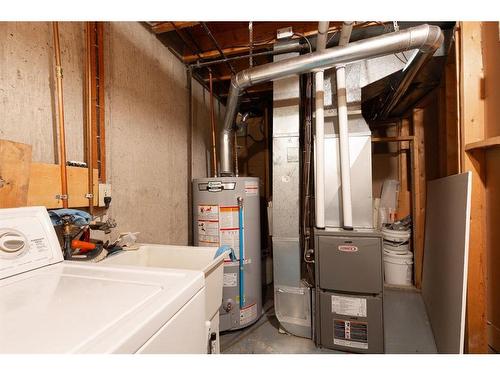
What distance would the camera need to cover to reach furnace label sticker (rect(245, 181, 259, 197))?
1.94 metres

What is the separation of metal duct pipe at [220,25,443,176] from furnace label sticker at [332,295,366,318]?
67.9 inches

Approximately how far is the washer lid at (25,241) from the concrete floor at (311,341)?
145 cm

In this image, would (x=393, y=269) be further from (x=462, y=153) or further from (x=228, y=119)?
(x=228, y=119)

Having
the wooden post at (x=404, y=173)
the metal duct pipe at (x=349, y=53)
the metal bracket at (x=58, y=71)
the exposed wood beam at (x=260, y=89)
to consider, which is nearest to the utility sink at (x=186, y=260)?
the metal bracket at (x=58, y=71)

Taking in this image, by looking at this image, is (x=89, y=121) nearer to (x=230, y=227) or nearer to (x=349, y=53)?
(x=230, y=227)

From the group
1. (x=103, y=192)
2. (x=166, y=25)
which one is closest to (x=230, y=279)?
(x=103, y=192)

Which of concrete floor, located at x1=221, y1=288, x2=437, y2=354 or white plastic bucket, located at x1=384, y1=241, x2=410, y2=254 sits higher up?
white plastic bucket, located at x1=384, y1=241, x2=410, y2=254

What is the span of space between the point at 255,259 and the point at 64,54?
1871 mm

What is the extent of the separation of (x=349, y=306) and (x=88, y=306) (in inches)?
66.2

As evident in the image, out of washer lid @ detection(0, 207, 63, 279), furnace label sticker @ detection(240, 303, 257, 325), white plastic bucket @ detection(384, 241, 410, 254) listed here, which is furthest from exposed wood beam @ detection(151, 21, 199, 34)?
white plastic bucket @ detection(384, 241, 410, 254)

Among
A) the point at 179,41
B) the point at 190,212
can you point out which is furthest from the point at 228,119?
the point at 190,212

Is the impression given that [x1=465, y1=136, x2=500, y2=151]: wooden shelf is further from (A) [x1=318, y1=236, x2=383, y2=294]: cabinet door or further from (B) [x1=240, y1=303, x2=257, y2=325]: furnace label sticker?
(B) [x1=240, y1=303, x2=257, y2=325]: furnace label sticker

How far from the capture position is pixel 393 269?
266 centimetres

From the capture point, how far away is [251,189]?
1986mm
